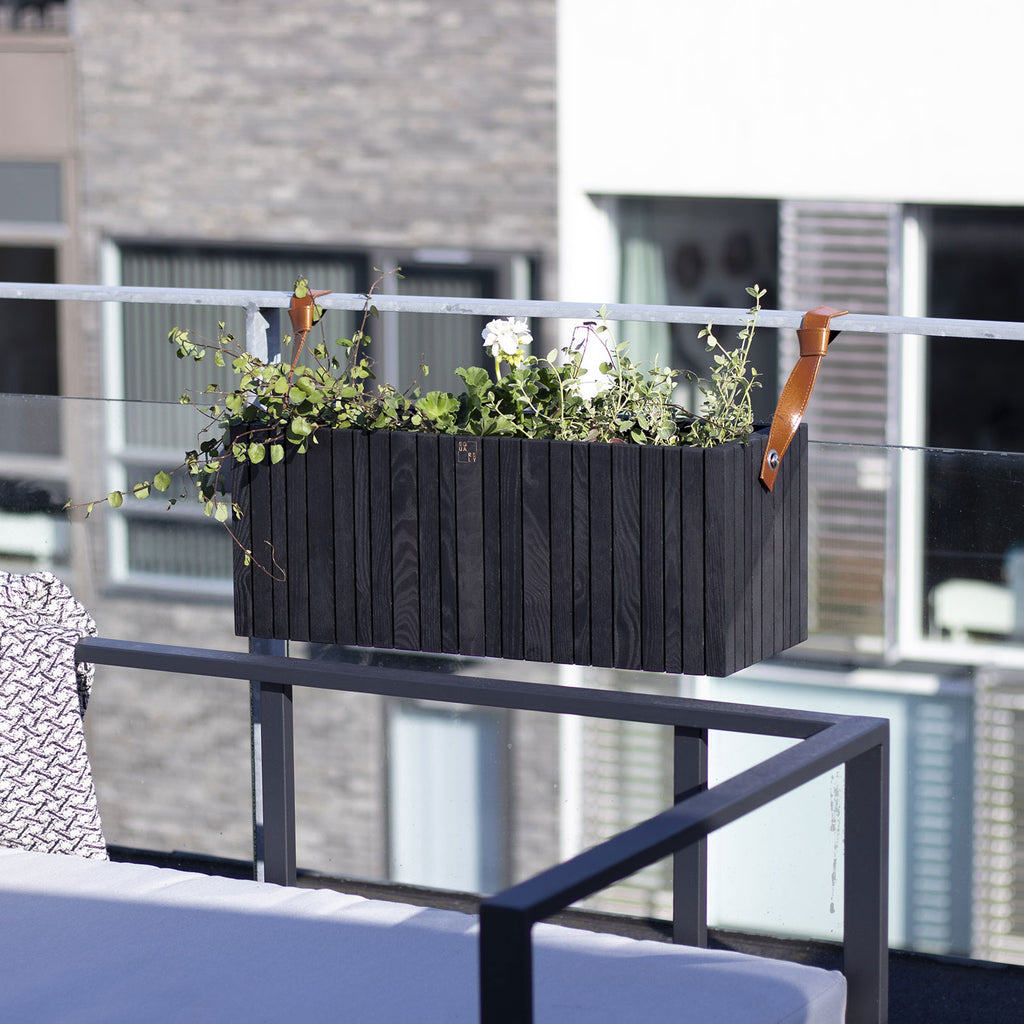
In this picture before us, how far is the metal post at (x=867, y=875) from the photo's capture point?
253cm

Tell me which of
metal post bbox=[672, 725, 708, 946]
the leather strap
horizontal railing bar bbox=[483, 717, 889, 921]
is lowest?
metal post bbox=[672, 725, 708, 946]

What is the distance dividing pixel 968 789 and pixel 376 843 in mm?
1865

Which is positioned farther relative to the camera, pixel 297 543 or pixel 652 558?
pixel 297 543

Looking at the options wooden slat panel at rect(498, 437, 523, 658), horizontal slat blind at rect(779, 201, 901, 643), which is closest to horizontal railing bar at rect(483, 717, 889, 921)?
wooden slat panel at rect(498, 437, 523, 658)

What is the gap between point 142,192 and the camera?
9.27m

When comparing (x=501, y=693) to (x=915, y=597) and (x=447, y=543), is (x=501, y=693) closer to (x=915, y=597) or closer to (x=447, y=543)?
(x=447, y=543)

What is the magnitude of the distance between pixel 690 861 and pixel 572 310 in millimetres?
986

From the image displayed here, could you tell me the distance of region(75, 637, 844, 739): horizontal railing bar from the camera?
8.67ft

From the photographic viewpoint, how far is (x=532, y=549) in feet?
9.04

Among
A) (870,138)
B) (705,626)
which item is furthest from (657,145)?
(705,626)

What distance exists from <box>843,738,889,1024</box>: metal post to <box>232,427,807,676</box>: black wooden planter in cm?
27

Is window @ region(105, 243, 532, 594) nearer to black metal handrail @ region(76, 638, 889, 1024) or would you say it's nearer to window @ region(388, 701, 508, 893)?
window @ region(388, 701, 508, 893)

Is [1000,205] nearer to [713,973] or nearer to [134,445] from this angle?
[134,445]

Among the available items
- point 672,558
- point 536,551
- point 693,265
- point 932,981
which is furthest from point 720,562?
point 693,265
